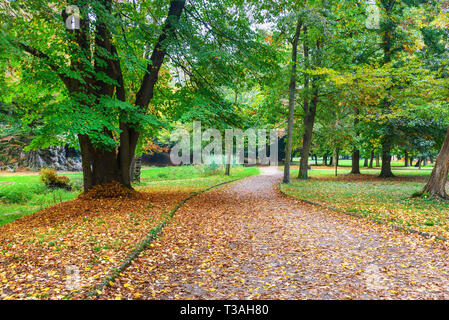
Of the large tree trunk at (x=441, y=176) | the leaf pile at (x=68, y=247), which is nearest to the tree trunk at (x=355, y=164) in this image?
the large tree trunk at (x=441, y=176)

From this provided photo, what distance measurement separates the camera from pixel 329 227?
664 cm

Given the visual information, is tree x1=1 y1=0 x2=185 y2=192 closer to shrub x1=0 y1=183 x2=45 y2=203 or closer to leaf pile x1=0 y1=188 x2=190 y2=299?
leaf pile x1=0 y1=188 x2=190 y2=299

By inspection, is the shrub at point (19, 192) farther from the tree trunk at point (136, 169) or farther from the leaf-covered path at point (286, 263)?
the leaf-covered path at point (286, 263)

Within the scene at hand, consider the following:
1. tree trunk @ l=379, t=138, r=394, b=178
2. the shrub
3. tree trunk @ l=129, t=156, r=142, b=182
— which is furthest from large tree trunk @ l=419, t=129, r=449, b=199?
the shrub

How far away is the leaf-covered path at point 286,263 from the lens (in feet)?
11.3

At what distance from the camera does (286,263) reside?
443cm

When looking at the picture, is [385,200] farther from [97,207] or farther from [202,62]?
[97,207]

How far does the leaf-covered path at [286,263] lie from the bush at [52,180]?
11324mm

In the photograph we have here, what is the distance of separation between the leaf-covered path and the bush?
11324mm

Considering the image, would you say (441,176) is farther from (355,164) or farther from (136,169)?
(355,164)

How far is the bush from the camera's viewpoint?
1460cm

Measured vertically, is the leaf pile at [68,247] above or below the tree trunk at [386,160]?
below

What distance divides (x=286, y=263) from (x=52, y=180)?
1479 centimetres
